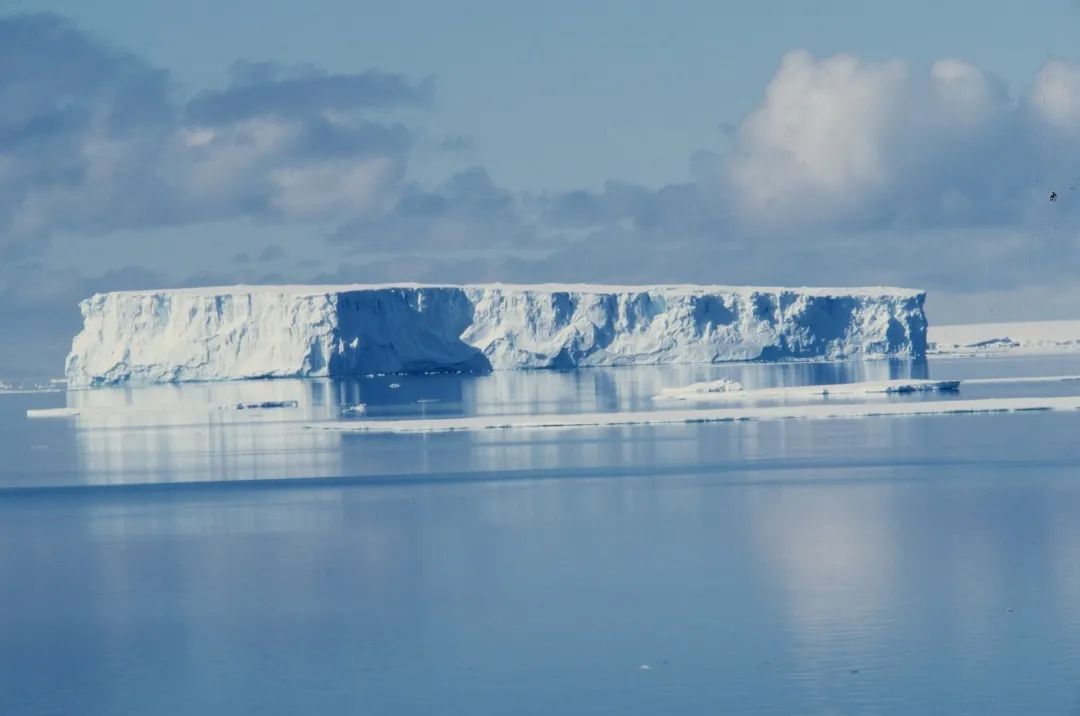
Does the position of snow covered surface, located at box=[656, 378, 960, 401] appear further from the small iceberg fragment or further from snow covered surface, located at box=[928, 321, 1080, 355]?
snow covered surface, located at box=[928, 321, 1080, 355]

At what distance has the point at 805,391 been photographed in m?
34.0

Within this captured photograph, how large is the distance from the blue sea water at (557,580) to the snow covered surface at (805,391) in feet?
32.3

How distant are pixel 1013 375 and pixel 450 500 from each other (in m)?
36.3

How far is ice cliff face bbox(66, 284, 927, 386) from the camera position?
179ft

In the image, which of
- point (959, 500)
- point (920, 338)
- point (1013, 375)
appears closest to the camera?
point (959, 500)

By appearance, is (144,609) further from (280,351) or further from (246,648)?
(280,351)

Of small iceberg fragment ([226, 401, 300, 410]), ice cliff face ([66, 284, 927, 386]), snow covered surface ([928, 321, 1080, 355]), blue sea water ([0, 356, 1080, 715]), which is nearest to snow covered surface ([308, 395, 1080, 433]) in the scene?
blue sea water ([0, 356, 1080, 715])

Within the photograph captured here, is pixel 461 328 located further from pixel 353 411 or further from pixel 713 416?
pixel 713 416

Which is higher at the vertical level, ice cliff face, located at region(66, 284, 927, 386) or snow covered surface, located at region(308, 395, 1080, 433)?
ice cliff face, located at region(66, 284, 927, 386)

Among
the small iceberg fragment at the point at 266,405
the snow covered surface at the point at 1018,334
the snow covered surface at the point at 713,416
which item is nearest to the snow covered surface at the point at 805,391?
the snow covered surface at the point at 713,416

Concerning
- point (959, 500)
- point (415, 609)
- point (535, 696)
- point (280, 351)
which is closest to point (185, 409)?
point (280, 351)

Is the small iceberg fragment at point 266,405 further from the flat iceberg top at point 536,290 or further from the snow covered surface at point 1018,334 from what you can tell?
the snow covered surface at point 1018,334

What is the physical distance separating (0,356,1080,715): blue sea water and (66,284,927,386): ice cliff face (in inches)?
1231

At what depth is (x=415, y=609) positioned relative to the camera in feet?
34.7
